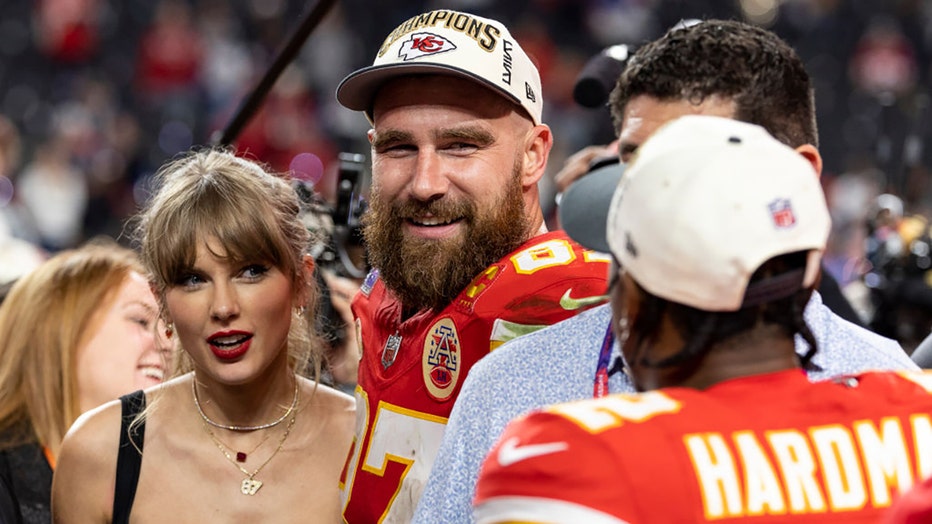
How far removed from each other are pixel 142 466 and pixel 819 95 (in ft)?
29.8

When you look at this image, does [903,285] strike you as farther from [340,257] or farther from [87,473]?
[87,473]

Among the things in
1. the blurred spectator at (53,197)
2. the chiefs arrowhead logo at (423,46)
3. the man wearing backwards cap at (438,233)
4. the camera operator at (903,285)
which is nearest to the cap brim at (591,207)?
the man wearing backwards cap at (438,233)

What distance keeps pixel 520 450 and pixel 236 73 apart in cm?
1043

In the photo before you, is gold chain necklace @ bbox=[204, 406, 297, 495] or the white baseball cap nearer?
the white baseball cap

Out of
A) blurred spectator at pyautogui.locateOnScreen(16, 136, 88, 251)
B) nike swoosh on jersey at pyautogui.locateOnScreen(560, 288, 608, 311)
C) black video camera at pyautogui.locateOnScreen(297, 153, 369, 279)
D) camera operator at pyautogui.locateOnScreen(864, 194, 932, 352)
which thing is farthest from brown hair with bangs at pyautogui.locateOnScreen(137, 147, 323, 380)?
blurred spectator at pyautogui.locateOnScreen(16, 136, 88, 251)

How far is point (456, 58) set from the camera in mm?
2092

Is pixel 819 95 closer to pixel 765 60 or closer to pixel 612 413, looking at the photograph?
pixel 765 60

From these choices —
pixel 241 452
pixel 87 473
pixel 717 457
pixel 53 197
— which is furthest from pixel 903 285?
pixel 53 197

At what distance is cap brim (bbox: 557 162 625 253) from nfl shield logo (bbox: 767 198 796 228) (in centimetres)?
30

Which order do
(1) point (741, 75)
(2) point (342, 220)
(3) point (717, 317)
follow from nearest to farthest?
(3) point (717, 317)
(1) point (741, 75)
(2) point (342, 220)

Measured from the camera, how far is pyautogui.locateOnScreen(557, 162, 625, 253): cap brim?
1483mm

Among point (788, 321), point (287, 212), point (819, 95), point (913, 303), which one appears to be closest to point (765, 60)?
point (788, 321)

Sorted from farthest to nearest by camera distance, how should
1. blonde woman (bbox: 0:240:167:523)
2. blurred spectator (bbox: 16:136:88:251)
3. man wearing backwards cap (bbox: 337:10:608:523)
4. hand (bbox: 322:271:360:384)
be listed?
1. blurred spectator (bbox: 16:136:88:251)
2. hand (bbox: 322:271:360:384)
3. blonde woman (bbox: 0:240:167:523)
4. man wearing backwards cap (bbox: 337:10:608:523)

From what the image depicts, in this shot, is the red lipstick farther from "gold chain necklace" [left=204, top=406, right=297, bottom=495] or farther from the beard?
the beard
